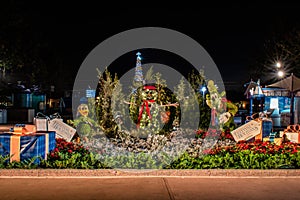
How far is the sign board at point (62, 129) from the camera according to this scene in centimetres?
992

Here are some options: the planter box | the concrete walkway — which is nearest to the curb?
the concrete walkway

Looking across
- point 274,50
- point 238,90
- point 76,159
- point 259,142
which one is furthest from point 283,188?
point 238,90

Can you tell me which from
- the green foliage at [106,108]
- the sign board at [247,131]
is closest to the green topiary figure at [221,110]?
the sign board at [247,131]

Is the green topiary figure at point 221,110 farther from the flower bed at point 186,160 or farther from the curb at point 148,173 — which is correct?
the curb at point 148,173

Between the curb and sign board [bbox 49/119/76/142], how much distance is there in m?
2.40

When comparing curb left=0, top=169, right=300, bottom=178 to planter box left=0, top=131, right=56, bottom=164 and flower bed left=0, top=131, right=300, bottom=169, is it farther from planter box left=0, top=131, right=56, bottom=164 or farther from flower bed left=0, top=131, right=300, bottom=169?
planter box left=0, top=131, right=56, bottom=164

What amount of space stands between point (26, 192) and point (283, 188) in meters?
4.28

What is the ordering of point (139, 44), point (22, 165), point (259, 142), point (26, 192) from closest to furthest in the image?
point (26, 192)
point (22, 165)
point (259, 142)
point (139, 44)

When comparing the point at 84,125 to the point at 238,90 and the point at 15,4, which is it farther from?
the point at 238,90

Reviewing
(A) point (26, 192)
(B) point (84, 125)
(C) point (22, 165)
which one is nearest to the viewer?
(A) point (26, 192)

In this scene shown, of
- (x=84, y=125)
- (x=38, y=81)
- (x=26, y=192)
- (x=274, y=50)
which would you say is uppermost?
(x=274, y=50)

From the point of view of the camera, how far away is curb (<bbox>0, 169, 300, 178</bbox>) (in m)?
7.52

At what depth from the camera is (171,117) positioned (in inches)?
533

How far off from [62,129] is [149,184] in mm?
3875
